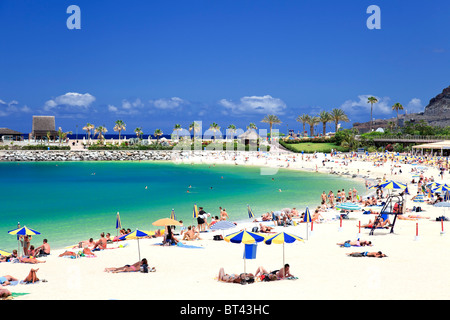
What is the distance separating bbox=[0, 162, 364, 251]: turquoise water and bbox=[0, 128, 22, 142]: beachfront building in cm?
5180

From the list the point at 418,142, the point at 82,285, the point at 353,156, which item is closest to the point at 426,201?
the point at 82,285

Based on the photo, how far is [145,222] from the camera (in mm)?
25594

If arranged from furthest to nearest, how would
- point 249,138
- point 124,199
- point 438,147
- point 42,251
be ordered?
1. point 249,138
2. point 438,147
3. point 124,199
4. point 42,251

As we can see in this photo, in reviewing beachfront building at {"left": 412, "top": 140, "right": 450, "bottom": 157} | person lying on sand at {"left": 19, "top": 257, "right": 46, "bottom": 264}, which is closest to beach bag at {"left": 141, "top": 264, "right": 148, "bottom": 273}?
person lying on sand at {"left": 19, "top": 257, "right": 46, "bottom": 264}

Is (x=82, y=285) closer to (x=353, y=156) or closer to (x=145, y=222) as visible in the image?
(x=145, y=222)

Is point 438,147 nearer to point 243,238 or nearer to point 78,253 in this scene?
point 243,238

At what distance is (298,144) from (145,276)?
85147 millimetres

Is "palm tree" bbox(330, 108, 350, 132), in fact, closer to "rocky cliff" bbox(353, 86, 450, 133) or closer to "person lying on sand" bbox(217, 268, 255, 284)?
"rocky cliff" bbox(353, 86, 450, 133)

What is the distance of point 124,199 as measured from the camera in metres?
37.2

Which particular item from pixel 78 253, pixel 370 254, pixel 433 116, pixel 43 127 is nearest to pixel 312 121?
pixel 433 116

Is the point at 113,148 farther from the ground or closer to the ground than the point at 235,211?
farther from the ground

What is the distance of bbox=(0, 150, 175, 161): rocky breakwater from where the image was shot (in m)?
95.2

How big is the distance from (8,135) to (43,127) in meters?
8.54

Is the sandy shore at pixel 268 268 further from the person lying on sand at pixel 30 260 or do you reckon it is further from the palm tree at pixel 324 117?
the palm tree at pixel 324 117
